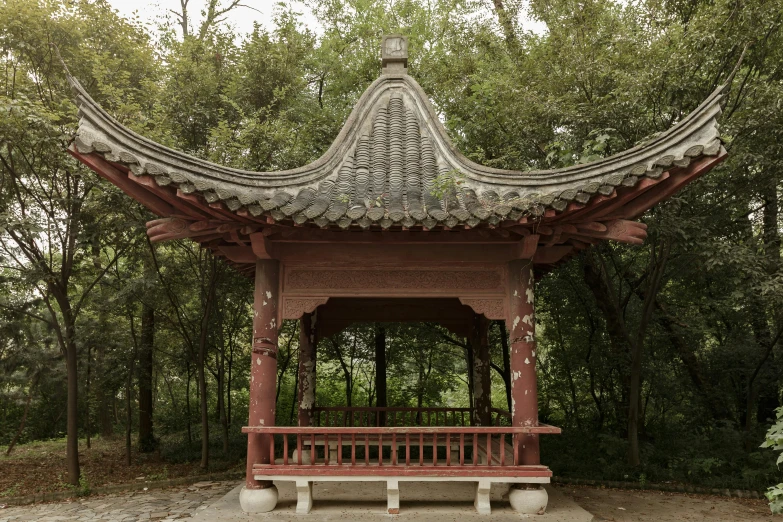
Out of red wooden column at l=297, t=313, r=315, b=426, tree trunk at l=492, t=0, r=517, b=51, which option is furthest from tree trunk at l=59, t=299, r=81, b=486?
tree trunk at l=492, t=0, r=517, b=51

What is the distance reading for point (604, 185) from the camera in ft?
17.0

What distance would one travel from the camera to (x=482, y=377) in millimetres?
9219

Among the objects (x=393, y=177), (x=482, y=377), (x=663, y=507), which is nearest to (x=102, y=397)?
(x=482, y=377)

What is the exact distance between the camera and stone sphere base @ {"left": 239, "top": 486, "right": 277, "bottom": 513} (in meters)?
5.88

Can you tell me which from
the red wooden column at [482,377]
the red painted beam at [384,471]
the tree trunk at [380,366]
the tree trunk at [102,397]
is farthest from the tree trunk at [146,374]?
the red painted beam at [384,471]

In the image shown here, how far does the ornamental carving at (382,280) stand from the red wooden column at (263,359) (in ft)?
0.81

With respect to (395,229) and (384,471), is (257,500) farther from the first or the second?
(395,229)

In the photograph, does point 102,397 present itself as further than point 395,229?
Yes

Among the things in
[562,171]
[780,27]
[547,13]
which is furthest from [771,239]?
[562,171]

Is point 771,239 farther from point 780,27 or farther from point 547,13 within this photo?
point 547,13

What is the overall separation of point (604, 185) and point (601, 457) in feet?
25.7

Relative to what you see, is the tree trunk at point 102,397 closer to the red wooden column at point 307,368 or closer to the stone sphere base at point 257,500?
the red wooden column at point 307,368

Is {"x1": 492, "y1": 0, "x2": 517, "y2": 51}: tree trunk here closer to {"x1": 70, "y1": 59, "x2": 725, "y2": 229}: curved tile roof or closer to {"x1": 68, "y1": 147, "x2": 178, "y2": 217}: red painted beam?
{"x1": 70, "y1": 59, "x2": 725, "y2": 229}: curved tile roof

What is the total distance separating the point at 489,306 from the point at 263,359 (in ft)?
8.67
